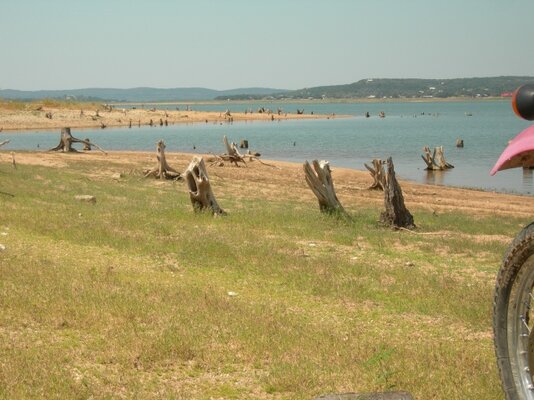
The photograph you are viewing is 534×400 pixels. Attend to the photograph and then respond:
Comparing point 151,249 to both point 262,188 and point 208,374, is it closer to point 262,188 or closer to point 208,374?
point 208,374

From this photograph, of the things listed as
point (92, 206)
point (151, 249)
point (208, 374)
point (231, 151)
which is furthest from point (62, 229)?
point (231, 151)

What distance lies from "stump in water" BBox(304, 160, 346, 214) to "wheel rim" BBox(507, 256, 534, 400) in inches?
494

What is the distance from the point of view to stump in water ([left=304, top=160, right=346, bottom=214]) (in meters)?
17.5

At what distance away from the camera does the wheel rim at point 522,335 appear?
4.69 metres

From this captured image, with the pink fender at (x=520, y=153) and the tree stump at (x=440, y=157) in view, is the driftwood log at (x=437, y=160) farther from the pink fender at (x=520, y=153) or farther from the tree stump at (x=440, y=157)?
the pink fender at (x=520, y=153)

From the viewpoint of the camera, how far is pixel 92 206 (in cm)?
1672

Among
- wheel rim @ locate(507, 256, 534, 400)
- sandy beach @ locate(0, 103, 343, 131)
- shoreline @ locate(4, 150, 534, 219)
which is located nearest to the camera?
wheel rim @ locate(507, 256, 534, 400)

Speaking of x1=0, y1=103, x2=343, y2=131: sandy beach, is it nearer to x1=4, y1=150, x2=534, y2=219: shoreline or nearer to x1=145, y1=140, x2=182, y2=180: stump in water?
x1=4, y1=150, x2=534, y2=219: shoreline

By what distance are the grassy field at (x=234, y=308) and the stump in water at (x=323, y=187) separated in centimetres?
193

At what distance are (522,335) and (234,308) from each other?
390 centimetres

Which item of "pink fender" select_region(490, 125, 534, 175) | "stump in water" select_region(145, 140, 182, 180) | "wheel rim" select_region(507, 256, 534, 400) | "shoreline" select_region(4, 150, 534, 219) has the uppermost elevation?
Result: "pink fender" select_region(490, 125, 534, 175)

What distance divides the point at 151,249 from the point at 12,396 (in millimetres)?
6420

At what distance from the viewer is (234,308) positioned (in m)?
8.02

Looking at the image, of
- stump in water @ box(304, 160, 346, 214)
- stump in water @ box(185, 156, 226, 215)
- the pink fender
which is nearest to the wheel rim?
the pink fender
